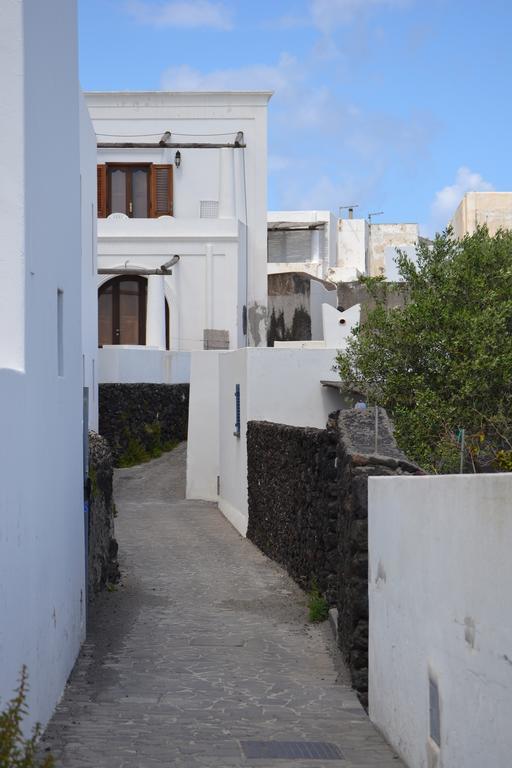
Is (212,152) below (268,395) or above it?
above

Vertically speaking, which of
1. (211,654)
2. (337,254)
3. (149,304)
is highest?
(337,254)

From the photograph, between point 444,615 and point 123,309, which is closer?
point 444,615

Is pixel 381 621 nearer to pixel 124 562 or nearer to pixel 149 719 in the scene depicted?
pixel 149 719

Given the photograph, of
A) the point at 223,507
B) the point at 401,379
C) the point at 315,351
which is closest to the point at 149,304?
the point at 223,507

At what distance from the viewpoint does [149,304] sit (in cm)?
3356

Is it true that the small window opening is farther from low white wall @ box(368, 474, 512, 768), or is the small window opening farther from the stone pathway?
low white wall @ box(368, 474, 512, 768)

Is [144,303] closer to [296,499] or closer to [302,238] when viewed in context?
[296,499]

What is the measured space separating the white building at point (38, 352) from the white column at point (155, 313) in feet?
72.5

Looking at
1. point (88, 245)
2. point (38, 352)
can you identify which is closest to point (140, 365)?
point (88, 245)

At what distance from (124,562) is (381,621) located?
30.2ft

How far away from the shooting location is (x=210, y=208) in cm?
3728

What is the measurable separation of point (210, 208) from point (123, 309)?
4.88 m

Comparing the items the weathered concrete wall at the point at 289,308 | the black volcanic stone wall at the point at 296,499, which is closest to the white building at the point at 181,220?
the weathered concrete wall at the point at 289,308

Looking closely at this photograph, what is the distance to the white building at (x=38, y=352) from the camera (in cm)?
723
